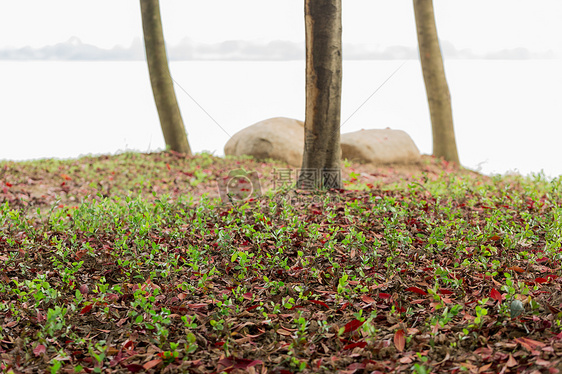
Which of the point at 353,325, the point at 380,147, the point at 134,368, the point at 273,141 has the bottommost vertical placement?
the point at 134,368

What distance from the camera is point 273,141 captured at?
34.0 ft

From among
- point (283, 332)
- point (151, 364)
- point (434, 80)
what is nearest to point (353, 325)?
point (283, 332)

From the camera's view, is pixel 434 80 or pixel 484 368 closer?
pixel 484 368

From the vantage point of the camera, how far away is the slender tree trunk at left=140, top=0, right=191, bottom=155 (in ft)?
31.1

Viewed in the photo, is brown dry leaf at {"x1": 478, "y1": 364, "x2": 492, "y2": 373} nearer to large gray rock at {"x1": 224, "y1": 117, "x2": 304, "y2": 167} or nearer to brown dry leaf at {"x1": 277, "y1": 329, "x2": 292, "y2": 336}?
brown dry leaf at {"x1": 277, "y1": 329, "x2": 292, "y2": 336}

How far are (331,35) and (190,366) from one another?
157 inches

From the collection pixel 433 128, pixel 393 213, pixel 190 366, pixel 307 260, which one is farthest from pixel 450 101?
pixel 190 366

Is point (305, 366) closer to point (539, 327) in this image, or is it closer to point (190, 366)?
point (190, 366)

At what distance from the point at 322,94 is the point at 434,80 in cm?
592

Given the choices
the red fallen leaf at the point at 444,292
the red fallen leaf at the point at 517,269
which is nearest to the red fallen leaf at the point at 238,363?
the red fallen leaf at the point at 444,292

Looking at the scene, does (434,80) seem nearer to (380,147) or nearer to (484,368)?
(380,147)

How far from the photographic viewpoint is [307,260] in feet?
12.1

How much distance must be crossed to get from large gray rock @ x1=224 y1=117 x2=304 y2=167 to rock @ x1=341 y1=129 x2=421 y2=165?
43.7 inches

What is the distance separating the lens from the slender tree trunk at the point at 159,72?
31.1 feet
